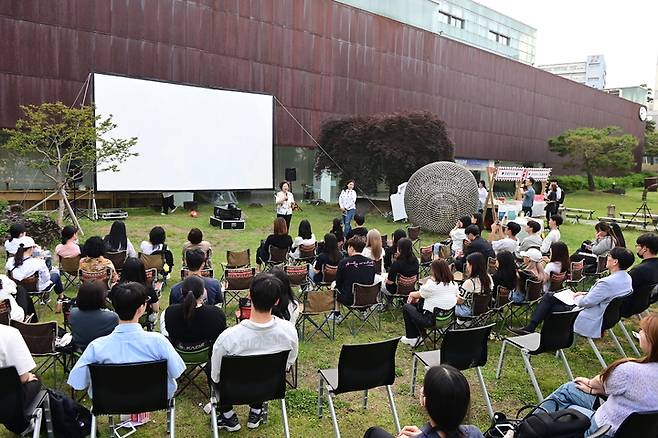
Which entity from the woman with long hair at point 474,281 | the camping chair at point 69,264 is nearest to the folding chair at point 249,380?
the woman with long hair at point 474,281

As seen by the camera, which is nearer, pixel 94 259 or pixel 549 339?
pixel 549 339

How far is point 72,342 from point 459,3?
45036mm

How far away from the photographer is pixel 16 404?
2879mm

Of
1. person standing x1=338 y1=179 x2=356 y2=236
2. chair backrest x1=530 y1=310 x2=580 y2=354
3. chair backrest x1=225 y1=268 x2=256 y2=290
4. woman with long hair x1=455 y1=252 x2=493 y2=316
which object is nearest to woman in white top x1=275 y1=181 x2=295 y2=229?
person standing x1=338 y1=179 x2=356 y2=236

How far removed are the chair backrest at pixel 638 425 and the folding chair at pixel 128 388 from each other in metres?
2.55

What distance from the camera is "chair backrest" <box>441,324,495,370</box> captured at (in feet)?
12.6

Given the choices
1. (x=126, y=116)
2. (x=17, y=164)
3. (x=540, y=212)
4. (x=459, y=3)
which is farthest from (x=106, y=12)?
(x=459, y=3)

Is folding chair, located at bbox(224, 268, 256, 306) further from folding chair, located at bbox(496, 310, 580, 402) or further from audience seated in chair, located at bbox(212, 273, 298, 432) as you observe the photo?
folding chair, located at bbox(496, 310, 580, 402)

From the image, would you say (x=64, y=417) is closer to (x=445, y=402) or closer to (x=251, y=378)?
(x=251, y=378)

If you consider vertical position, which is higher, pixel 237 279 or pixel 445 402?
pixel 445 402

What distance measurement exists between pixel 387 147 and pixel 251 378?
15.7 m

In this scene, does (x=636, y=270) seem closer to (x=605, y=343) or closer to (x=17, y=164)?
(x=605, y=343)

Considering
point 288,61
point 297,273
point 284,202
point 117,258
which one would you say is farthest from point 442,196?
point 288,61

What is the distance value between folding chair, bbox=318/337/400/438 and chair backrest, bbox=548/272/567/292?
3485mm
